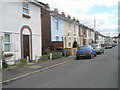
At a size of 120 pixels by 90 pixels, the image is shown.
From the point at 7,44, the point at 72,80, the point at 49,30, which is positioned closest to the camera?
the point at 72,80

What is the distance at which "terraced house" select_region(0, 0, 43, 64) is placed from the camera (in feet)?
44.3

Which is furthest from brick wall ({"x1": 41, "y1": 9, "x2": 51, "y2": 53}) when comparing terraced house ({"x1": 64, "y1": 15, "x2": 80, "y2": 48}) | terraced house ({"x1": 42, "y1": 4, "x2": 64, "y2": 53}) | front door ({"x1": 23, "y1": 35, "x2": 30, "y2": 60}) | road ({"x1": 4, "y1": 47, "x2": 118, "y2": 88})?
road ({"x1": 4, "y1": 47, "x2": 118, "y2": 88})

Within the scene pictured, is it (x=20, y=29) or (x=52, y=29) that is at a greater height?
(x=52, y=29)

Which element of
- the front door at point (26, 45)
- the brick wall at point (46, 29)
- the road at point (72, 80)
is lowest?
the road at point (72, 80)

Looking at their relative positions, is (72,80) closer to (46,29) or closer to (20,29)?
(20,29)

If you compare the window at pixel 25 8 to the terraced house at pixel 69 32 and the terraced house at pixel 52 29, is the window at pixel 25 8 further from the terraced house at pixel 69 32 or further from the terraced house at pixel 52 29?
the terraced house at pixel 69 32

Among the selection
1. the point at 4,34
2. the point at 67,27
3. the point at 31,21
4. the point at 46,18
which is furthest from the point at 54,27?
the point at 4,34

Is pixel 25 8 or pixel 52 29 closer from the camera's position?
pixel 25 8

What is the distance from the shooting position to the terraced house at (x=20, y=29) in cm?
1349

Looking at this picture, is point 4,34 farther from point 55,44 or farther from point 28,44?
point 55,44

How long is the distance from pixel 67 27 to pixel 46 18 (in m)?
7.30

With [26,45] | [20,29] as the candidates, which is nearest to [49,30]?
[26,45]

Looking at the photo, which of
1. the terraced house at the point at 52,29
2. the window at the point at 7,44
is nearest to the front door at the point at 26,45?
the window at the point at 7,44

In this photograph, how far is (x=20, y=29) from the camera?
15328 millimetres
